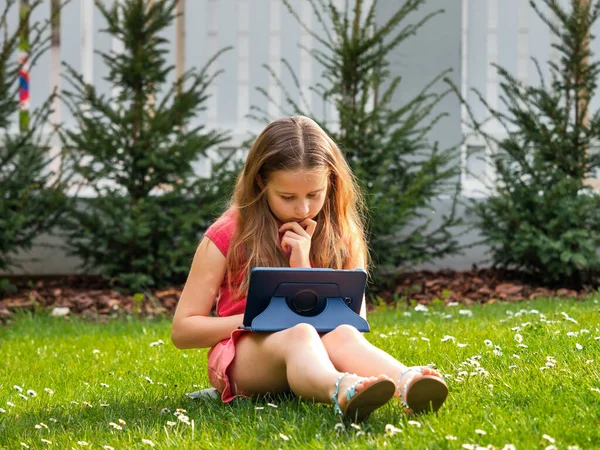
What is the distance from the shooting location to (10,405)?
9.67 feet

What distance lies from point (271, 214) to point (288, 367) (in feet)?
2.14

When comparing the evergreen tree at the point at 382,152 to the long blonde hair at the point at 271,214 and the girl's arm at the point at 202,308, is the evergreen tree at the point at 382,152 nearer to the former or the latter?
the long blonde hair at the point at 271,214

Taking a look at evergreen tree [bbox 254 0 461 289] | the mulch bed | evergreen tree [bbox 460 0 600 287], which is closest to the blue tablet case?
the mulch bed

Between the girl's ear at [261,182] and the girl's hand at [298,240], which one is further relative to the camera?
the girl's ear at [261,182]

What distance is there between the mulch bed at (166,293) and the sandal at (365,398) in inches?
148

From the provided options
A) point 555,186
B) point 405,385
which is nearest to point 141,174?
point 555,186

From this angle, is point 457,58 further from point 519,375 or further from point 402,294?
point 519,375

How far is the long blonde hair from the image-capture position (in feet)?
9.46

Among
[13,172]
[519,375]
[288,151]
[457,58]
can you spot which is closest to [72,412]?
[288,151]

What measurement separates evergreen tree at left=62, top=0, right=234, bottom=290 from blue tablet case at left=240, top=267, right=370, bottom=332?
3675 mm

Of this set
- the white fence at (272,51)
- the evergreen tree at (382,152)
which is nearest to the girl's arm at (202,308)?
the evergreen tree at (382,152)

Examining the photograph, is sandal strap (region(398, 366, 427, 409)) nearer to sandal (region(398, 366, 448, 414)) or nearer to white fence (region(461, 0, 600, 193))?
sandal (region(398, 366, 448, 414))

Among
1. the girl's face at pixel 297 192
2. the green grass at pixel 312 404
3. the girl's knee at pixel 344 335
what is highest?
the girl's face at pixel 297 192

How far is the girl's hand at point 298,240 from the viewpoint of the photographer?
2869 mm
